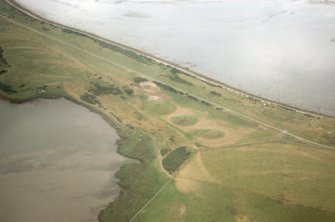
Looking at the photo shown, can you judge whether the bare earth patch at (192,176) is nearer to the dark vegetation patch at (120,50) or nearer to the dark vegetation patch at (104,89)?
the dark vegetation patch at (104,89)

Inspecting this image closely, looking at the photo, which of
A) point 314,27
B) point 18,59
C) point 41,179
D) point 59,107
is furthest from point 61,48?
point 314,27

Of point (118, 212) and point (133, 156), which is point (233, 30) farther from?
point (118, 212)

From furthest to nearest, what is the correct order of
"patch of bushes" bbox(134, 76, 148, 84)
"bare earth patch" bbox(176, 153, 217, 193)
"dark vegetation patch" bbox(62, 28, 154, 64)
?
"dark vegetation patch" bbox(62, 28, 154, 64) → "patch of bushes" bbox(134, 76, 148, 84) → "bare earth patch" bbox(176, 153, 217, 193)

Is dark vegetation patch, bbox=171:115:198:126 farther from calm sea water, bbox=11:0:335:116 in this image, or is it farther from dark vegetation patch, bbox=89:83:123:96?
calm sea water, bbox=11:0:335:116

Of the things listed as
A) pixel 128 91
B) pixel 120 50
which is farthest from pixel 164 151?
pixel 120 50

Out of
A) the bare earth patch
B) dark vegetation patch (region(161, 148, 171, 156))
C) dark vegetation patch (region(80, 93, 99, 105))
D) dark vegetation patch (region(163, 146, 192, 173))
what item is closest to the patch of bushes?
dark vegetation patch (region(80, 93, 99, 105))

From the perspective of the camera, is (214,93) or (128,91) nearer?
(128,91)

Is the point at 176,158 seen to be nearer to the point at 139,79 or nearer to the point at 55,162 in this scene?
the point at 55,162
